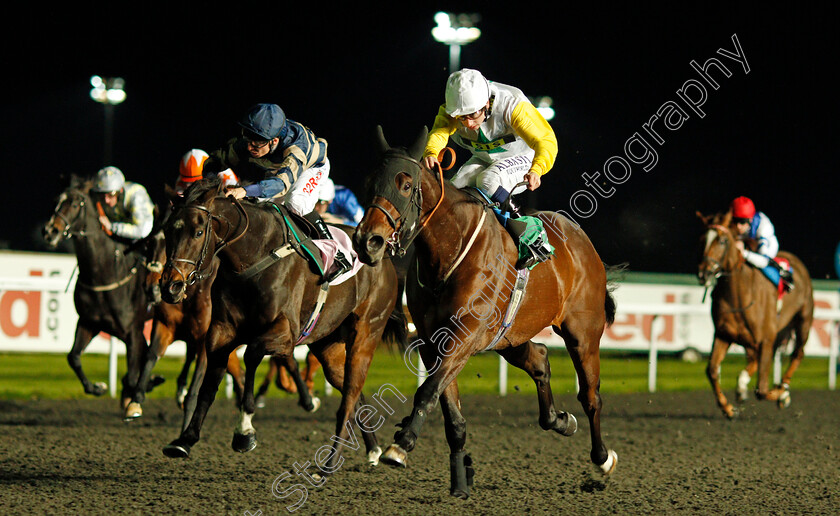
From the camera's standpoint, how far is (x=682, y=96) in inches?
227

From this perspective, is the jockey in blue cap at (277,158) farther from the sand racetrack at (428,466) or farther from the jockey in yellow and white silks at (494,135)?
the sand racetrack at (428,466)

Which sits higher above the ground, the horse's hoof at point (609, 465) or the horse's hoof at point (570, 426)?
the horse's hoof at point (570, 426)

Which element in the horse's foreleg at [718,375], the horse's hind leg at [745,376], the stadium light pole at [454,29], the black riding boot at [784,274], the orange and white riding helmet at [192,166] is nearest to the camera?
the orange and white riding helmet at [192,166]

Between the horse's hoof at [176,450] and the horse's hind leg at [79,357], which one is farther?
the horse's hind leg at [79,357]

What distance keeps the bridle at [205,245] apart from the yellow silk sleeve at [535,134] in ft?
4.78

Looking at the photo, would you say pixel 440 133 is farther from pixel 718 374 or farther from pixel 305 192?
pixel 718 374

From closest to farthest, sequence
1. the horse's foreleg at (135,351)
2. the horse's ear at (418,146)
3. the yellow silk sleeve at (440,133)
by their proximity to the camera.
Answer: the horse's ear at (418,146) → the yellow silk sleeve at (440,133) → the horse's foreleg at (135,351)

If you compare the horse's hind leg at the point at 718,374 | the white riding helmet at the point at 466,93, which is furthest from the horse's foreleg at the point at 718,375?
the white riding helmet at the point at 466,93

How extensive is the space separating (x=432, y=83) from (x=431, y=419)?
51.0ft

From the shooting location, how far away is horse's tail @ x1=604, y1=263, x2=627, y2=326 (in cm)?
530

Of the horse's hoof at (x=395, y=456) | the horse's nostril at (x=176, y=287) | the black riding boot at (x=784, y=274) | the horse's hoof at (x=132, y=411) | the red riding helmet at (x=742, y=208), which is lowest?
the horse's hoof at (x=132, y=411)

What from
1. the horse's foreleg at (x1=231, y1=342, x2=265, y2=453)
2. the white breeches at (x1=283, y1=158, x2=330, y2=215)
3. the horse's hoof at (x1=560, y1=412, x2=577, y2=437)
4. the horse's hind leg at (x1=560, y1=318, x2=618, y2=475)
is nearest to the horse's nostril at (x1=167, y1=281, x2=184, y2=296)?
the horse's foreleg at (x1=231, y1=342, x2=265, y2=453)

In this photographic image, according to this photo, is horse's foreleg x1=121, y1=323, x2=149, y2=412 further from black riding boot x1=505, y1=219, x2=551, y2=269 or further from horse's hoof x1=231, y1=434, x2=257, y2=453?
black riding boot x1=505, y1=219, x2=551, y2=269

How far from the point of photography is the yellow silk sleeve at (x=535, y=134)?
14.0ft
